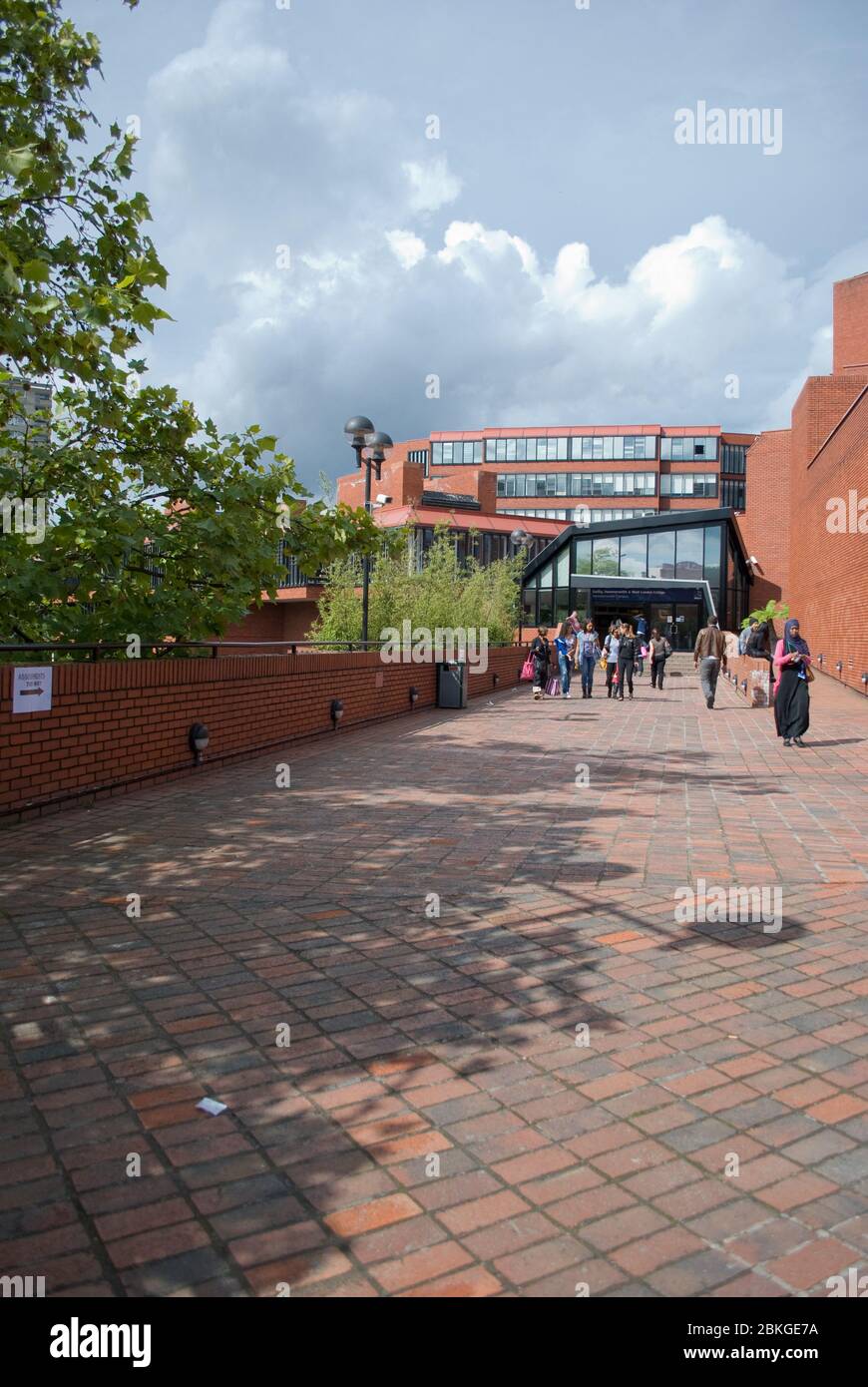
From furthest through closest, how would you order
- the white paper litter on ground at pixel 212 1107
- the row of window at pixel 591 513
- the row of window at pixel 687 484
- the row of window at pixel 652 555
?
the row of window at pixel 687 484, the row of window at pixel 591 513, the row of window at pixel 652 555, the white paper litter on ground at pixel 212 1107

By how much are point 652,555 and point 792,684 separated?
3756cm

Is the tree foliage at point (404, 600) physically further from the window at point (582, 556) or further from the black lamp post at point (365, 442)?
the window at point (582, 556)

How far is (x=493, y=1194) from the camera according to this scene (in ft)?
9.14

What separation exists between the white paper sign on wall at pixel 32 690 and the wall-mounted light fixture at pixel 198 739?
7.70ft

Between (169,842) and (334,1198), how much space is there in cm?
447

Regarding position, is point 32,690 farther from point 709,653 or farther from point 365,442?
point 709,653

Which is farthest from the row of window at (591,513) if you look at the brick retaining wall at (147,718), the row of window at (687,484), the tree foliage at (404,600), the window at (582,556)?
the brick retaining wall at (147,718)

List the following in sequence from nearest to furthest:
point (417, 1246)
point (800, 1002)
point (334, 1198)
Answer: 1. point (417, 1246)
2. point (334, 1198)
3. point (800, 1002)

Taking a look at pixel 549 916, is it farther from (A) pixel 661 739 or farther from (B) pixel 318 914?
(A) pixel 661 739

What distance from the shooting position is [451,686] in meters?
18.7

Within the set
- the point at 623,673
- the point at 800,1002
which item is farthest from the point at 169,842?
the point at 623,673

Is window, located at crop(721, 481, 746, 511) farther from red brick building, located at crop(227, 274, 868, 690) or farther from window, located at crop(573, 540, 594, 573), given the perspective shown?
window, located at crop(573, 540, 594, 573)

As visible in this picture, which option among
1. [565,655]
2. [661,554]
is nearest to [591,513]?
[661,554]

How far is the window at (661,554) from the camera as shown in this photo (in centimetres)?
4878
